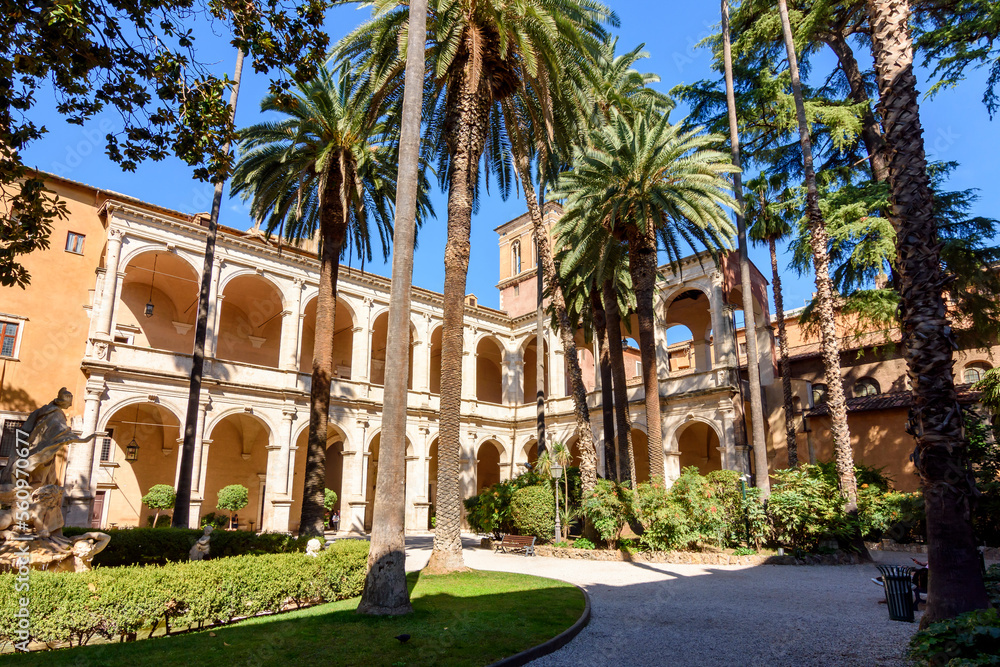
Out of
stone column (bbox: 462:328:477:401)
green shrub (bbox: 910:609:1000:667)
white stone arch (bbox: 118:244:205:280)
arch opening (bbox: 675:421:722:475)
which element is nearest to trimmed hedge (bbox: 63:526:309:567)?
green shrub (bbox: 910:609:1000:667)

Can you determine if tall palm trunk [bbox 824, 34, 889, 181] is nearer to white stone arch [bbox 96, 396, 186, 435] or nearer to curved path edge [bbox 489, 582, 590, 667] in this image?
curved path edge [bbox 489, 582, 590, 667]

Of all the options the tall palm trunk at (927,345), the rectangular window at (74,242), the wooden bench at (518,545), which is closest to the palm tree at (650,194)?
the wooden bench at (518,545)

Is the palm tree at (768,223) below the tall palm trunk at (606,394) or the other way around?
the other way around

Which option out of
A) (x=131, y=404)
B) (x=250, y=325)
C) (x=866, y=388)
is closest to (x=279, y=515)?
(x=131, y=404)

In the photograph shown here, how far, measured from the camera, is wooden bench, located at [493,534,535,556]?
1769 cm

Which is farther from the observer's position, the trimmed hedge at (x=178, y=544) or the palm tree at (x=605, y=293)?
the palm tree at (x=605, y=293)

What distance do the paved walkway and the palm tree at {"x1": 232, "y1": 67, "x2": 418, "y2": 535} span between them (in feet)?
25.3

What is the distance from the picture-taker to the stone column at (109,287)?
21741mm

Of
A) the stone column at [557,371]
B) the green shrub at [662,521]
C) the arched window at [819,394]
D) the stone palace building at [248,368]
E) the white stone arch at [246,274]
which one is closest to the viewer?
the green shrub at [662,521]

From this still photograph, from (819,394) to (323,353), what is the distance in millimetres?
23009

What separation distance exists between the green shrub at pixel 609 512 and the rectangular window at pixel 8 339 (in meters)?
20.1

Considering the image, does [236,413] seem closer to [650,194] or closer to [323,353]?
[323,353]

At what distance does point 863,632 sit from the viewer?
7523 millimetres

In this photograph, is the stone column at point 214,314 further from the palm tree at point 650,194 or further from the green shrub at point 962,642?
the green shrub at point 962,642
